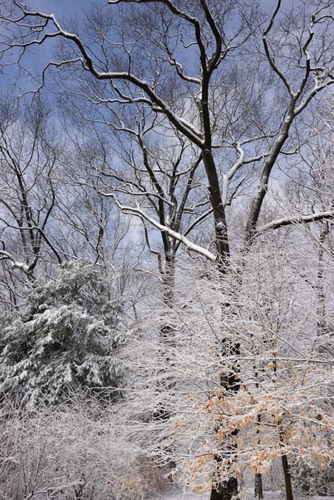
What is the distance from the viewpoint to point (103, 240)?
57.3 ft

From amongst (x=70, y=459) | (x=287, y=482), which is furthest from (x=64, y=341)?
(x=287, y=482)

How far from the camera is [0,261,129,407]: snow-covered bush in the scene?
31.1ft

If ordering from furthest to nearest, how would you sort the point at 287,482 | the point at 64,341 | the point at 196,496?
the point at 64,341, the point at 196,496, the point at 287,482

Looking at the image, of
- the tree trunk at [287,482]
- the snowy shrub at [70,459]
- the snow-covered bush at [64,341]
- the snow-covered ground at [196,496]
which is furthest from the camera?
the snow-covered bush at [64,341]

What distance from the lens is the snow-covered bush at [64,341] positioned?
9469 millimetres

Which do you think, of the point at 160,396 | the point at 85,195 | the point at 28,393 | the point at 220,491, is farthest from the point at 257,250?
the point at 85,195

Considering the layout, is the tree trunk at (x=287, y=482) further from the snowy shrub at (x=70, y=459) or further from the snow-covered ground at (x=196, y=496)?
the snowy shrub at (x=70, y=459)

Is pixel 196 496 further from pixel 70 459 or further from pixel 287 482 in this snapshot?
pixel 70 459

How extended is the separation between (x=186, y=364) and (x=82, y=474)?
308 cm

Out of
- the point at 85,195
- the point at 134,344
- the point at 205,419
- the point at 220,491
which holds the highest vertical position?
the point at 85,195

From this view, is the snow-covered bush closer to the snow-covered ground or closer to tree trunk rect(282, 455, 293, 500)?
the snow-covered ground

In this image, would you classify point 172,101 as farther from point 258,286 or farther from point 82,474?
point 82,474

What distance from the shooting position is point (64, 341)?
1027cm

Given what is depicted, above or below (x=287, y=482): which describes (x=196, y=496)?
below
